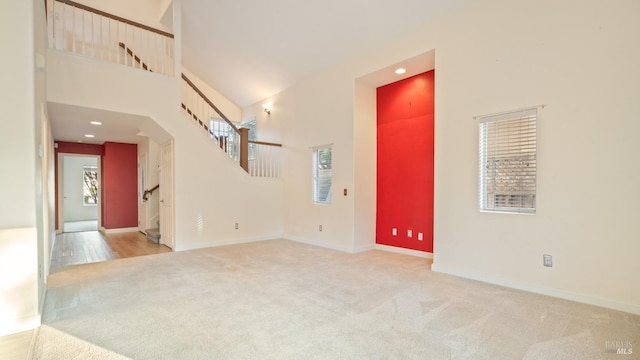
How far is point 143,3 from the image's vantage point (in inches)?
279

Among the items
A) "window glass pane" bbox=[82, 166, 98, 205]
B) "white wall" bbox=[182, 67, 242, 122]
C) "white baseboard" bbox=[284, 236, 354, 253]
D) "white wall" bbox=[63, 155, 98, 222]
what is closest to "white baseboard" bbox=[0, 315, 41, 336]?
"white baseboard" bbox=[284, 236, 354, 253]

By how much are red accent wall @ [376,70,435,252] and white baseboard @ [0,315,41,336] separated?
4894 millimetres

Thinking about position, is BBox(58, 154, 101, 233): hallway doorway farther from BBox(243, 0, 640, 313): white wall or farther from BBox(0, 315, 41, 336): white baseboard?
BBox(243, 0, 640, 313): white wall

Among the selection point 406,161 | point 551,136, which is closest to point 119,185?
point 406,161

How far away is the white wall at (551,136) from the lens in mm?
2982

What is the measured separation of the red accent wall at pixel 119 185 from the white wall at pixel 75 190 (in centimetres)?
457

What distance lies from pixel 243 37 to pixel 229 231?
4010mm

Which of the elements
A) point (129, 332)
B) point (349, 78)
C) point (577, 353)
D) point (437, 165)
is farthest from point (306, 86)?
point (577, 353)

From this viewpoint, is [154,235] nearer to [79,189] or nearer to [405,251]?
[405,251]

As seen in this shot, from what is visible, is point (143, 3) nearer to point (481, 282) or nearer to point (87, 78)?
point (87, 78)

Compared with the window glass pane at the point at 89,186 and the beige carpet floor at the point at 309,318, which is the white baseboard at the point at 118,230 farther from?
the window glass pane at the point at 89,186

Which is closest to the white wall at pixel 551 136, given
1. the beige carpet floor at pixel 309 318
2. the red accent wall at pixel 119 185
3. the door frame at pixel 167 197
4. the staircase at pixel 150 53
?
the beige carpet floor at pixel 309 318

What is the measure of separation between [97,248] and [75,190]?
25.2ft

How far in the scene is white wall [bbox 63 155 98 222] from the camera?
37.8 feet
